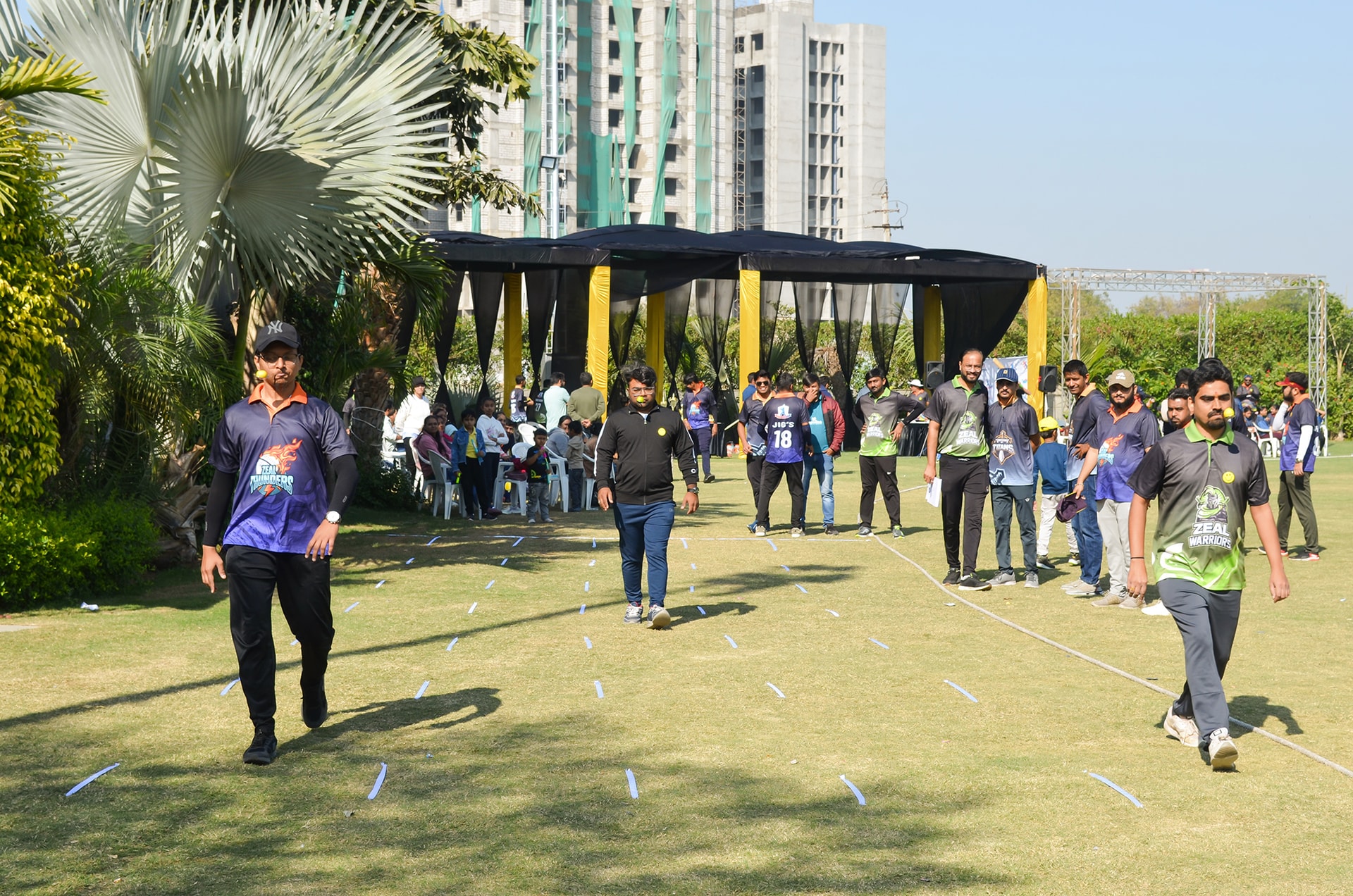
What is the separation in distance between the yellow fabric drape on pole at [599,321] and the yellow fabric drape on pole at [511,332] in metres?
1.85

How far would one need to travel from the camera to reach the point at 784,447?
14.5m

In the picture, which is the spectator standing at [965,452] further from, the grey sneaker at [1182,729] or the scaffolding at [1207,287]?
the scaffolding at [1207,287]

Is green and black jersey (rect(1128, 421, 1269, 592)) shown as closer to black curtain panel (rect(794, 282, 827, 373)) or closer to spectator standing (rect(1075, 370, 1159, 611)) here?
spectator standing (rect(1075, 370, 1159, 611))

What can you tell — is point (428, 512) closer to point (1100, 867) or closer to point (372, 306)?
point (372, 306)

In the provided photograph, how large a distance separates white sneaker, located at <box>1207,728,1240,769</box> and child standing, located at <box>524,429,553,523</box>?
439 inches

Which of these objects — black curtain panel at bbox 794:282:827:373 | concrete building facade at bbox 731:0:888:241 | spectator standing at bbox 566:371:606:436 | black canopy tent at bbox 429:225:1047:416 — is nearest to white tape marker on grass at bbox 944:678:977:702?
spectator standing at bbox 566:371:606:436

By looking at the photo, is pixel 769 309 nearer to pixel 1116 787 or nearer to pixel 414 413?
pixel 414 413

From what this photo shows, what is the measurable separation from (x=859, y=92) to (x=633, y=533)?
11211 centimetres

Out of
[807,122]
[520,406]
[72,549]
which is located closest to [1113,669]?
[72,549]

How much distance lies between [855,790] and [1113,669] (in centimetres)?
297

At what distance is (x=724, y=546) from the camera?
45.2 ft

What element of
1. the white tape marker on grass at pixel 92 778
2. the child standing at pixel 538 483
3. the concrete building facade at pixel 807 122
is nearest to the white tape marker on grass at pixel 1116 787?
the white tape marker on grass at pixel 92 778

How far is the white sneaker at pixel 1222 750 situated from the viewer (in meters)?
5.58

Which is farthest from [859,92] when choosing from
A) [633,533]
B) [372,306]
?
[633,533]
